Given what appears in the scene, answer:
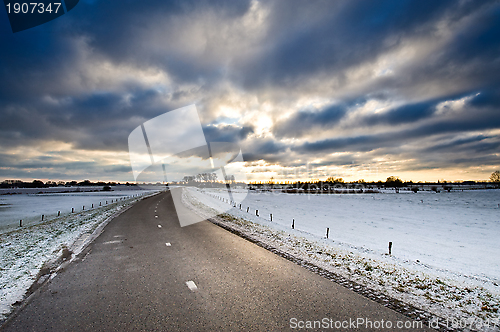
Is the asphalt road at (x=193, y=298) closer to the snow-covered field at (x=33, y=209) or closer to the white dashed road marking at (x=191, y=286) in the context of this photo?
the white dashed road marking at (x=191, y=286)

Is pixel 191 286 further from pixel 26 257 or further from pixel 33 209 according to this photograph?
pixel 33 209

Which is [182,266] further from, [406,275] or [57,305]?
[406,275]

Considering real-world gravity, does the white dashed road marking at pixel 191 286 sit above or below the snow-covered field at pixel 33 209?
above

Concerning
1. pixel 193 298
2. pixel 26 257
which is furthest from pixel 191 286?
pixel 26 257

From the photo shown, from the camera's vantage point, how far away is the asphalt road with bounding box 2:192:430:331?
170 inches

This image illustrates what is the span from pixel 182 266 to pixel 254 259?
100 inches

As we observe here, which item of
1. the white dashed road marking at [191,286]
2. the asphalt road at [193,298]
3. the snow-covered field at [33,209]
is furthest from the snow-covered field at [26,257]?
the snow-covered field at [33,209]

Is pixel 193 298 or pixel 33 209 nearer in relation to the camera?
pixel 193 298

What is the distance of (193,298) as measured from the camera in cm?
527

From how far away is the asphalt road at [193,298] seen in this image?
14.2 feet

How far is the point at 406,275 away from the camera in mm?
7059

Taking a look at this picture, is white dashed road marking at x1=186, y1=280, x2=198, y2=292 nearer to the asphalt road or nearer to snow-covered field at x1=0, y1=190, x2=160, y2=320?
the asphalt road

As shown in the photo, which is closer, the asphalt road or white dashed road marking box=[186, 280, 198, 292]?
the asphalt road

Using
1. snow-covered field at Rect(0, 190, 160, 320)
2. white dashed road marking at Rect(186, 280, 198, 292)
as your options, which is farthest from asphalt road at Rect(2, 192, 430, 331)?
snow-covered field at Rect(0, 190, 160, 320)
